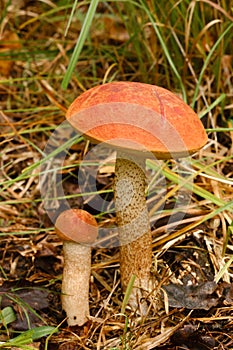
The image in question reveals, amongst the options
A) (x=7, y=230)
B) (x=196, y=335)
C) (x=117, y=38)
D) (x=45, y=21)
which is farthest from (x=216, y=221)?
(x=45, y=21)

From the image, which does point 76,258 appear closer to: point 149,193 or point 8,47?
point 149,193

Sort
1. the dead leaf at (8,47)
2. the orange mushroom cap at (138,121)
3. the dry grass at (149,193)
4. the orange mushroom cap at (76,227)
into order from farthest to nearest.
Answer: the dead leaf at (8,47)
the dry grass at (149,193)
the orange mushroom cap at (76,227)
the orange mushroom cap at (138,121)

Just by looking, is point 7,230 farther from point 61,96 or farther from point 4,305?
point 61,96

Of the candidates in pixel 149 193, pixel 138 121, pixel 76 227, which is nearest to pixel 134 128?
pixel 138 121

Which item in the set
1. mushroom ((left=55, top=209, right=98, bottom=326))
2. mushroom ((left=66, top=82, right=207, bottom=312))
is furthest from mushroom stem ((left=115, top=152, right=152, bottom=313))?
mushroom ((left=55, top=209, right=98, bottom=326))

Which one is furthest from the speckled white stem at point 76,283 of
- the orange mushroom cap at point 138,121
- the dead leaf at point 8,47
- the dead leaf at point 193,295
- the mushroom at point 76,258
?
the dead leaf at point 8,47

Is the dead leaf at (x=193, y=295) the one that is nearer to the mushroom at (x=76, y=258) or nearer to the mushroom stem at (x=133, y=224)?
the mushroom stem at (x=133, y=224)
